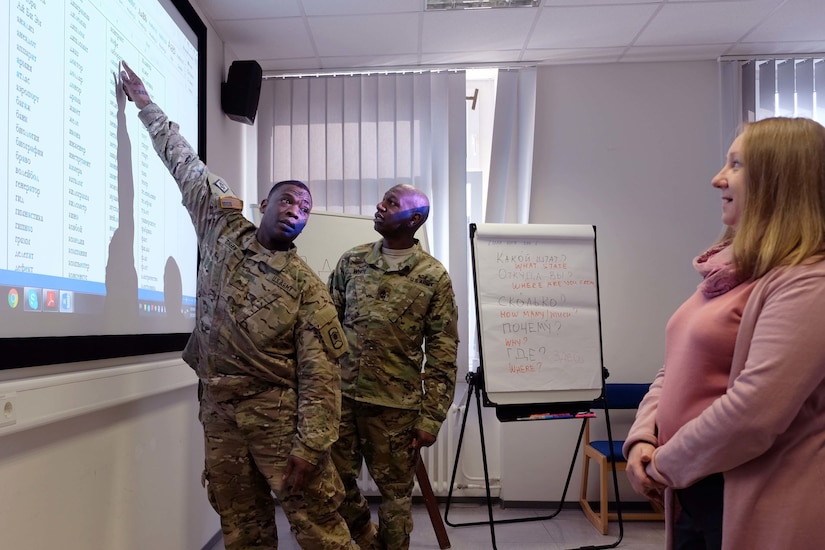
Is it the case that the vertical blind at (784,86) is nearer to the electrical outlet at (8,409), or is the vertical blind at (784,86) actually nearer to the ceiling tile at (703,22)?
the ceiling tile at (703,22)

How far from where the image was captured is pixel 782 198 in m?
1.00

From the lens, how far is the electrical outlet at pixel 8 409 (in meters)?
1.26

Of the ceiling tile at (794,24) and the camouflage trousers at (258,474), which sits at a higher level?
the ceiling tile at (794,24)

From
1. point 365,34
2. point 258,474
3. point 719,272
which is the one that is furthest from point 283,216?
point 365,34

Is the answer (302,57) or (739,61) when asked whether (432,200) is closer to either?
(302,57)

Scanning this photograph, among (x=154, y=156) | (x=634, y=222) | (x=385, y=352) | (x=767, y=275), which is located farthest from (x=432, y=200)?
(x=767, y=275)

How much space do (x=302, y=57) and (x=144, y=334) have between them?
2.04m

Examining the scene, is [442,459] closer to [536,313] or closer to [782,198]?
[536,313]

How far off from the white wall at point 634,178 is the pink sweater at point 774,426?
2556mm

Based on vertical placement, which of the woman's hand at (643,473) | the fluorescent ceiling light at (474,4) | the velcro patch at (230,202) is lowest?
the woman's hand at (643,473)

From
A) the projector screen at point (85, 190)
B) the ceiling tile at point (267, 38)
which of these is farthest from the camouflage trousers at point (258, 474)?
the ceiling tile at point (267, 38)

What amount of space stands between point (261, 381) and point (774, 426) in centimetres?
132

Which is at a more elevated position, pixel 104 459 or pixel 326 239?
pixel 326 239

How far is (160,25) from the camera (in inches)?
85.6
